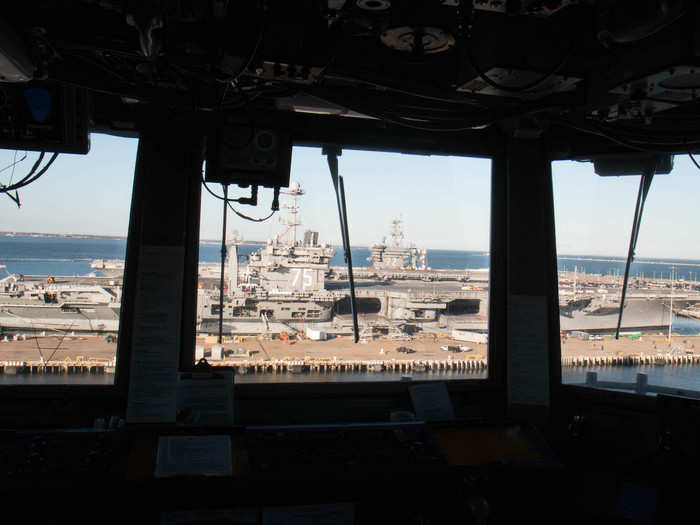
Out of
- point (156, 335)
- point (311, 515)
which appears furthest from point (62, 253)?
point (311, 515)

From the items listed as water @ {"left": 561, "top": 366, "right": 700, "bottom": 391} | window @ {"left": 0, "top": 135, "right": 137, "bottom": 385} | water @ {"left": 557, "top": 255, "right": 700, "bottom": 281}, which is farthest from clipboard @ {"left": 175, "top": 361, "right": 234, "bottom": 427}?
water @ {"left": 557, "top": 255, "right": 700, "bottom": 281}

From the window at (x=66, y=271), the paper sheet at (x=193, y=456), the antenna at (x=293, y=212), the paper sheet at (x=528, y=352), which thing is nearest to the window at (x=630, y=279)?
the paper sheet at (x=528, y=352)

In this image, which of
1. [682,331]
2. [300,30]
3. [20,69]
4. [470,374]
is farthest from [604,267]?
[20,69]

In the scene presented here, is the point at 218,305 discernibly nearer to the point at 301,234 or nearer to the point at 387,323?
the point at 301,234

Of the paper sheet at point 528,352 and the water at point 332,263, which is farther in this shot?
the paper sheet at point 528,352

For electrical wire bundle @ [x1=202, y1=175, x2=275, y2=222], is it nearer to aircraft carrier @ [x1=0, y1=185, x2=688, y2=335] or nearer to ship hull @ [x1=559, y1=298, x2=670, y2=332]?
aircraft carrier @ [x1=0, y1=185, x2=688, y2=335]

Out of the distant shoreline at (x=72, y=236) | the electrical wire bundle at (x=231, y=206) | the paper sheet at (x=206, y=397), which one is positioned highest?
the electrical wire bundle at (x=231, y=206)

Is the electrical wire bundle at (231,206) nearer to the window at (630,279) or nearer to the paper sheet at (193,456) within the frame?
the paper sheet at (193,456)

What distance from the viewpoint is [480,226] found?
10.0 ft

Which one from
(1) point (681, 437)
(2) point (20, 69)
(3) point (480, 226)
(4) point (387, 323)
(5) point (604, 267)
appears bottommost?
(1) point (681, 437)

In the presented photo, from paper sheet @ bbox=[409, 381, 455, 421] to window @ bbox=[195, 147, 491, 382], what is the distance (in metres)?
0.46

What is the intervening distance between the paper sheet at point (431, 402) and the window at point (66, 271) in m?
1.48

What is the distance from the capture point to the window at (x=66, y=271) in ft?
8.36

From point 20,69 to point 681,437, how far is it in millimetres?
2682
